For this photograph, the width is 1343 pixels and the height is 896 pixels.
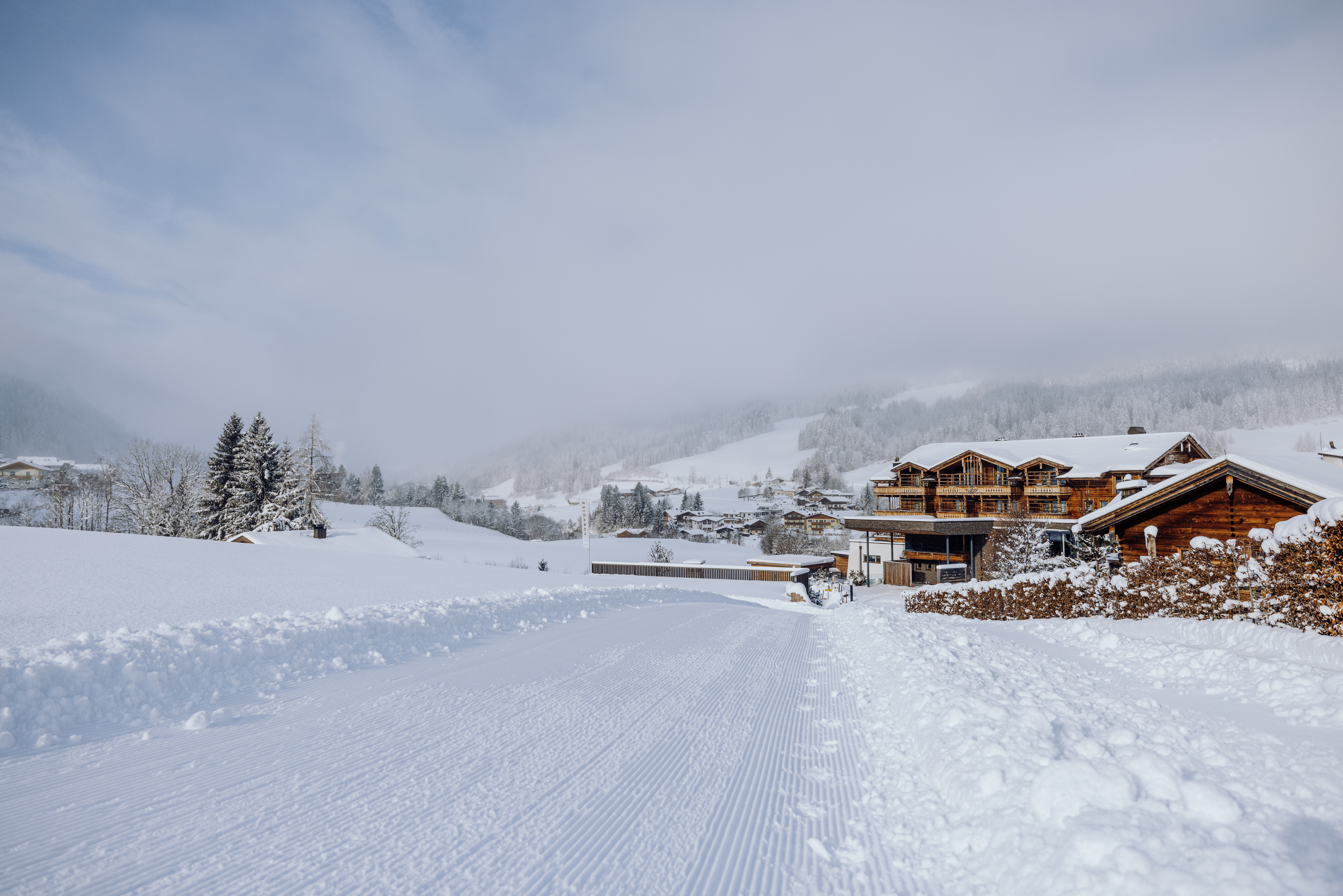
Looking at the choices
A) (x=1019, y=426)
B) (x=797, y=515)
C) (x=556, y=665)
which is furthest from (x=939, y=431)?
(x=556, y=665)

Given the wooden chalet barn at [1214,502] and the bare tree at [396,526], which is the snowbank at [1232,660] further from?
the bare tree at [396,526]

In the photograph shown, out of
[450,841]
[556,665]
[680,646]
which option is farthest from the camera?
[680,646]

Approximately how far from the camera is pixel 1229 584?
9.62m

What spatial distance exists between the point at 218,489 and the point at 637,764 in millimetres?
52744

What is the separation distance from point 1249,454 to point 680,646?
45.7 feet

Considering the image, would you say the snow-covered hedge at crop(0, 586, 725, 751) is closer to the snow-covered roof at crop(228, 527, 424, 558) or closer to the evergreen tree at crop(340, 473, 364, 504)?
the snow-covered roof at crop(228, 527, 424, 558)

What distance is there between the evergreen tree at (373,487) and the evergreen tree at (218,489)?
67.8 meters

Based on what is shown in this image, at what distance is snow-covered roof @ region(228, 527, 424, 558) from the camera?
2958cm

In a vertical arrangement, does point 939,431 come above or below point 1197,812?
above

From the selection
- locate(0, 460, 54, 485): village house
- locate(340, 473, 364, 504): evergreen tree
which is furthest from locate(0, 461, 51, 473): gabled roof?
locate(340, 473, 364, 504): evergreen tree

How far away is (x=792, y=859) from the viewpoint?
296cm

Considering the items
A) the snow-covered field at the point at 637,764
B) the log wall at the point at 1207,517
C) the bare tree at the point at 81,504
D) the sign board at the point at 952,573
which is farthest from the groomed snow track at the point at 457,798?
the bare tree at the point at 81,504

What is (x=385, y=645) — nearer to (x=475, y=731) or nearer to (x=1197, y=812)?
(x=475, y=731)

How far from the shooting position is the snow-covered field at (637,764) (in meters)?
2.67
